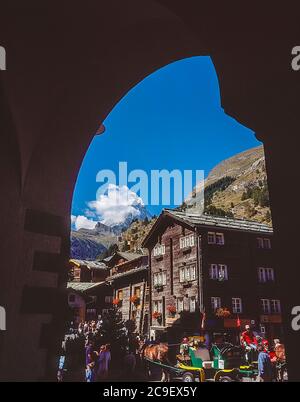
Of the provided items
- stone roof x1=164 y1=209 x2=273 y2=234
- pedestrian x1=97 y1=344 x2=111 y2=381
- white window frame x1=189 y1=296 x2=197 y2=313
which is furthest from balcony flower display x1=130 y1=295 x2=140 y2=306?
pedestrian x1=97 y1=344 x2=111 y2=381

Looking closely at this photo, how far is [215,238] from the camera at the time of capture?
75.9 feet

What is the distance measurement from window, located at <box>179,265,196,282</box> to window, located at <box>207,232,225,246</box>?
1.94m

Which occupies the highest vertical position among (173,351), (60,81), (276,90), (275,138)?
(60,81)

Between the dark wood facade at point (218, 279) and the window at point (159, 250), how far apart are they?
127cm

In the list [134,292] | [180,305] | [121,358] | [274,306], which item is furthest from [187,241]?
[121,358]

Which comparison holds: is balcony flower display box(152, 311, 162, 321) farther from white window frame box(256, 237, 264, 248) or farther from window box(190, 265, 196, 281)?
white window frame box(256, 237, 264, 248)

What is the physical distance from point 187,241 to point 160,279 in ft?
13.2

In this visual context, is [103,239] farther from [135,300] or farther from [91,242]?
[135,300]

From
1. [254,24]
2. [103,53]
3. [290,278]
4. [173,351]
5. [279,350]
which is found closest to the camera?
[290,278]

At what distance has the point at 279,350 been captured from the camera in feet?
42.8

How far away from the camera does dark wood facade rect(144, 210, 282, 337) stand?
21625mm
